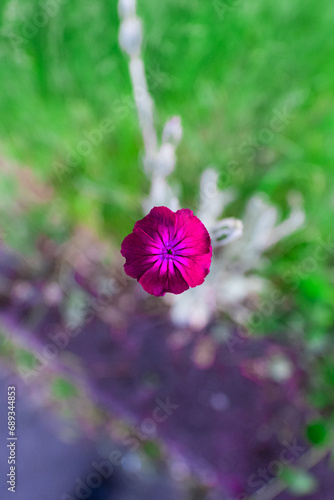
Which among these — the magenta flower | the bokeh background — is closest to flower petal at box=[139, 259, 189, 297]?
the magenta flower

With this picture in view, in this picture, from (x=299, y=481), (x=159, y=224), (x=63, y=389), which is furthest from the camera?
(x=63, y=389)

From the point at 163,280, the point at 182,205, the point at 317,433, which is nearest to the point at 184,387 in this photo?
the point at 317,433

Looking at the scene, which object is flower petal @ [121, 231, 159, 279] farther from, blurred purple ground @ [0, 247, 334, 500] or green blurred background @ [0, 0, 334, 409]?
blurred purple ground @ [0, 247, 334, 500]

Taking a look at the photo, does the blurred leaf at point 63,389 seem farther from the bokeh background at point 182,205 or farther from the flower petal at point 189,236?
the flower petal at point 189,236

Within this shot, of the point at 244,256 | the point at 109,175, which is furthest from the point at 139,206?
the point at 244,256

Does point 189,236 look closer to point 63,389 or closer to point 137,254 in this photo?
point 137,254

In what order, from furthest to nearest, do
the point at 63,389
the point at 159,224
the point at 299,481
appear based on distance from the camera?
the point at 63,389, the point at 299,481, the point at 159,224

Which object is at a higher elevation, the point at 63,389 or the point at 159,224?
the point at 63,389
